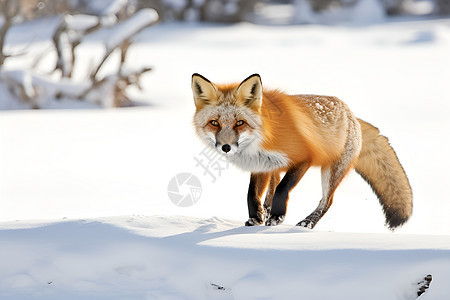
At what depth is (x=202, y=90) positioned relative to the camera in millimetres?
4305

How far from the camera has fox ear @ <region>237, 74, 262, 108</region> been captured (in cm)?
420

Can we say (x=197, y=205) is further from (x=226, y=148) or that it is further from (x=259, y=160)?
(x=226, y=148)

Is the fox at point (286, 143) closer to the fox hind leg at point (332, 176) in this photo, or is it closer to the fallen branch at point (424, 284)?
the fox hind leg at point (332, 176)

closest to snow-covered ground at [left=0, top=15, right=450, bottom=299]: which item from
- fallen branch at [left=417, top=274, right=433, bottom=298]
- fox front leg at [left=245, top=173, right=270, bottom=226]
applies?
fallen branch at [left=417, top=274, right=433, bottom=298]

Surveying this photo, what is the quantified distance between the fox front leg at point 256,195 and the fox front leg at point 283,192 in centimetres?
13

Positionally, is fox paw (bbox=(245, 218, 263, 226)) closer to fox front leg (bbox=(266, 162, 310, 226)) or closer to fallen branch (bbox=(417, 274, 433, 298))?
fox front leg (bbox=(266, 162, 310, 226))

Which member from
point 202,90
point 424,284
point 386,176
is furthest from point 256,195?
point 424,284

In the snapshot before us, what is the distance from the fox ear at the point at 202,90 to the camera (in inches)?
167

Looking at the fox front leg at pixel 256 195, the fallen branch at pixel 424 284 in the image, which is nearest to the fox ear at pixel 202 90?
the fox front leg at pixel 256 195

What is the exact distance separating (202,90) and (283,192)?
79cm

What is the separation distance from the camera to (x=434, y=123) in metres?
12.7
